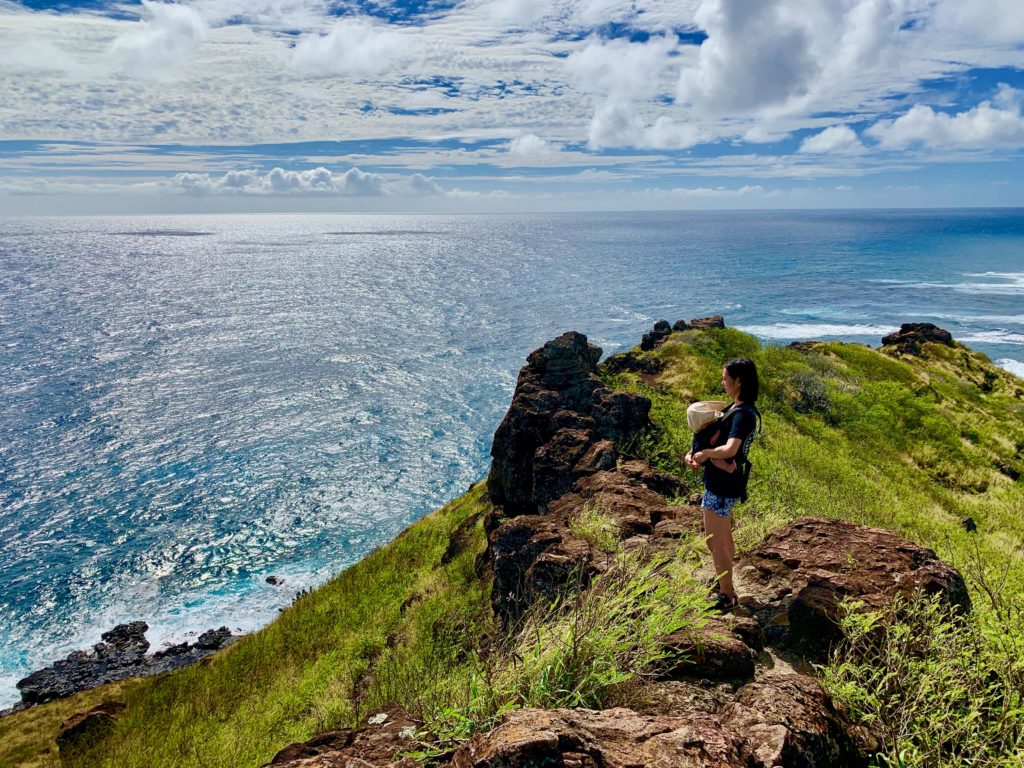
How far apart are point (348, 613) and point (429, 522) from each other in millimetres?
6486

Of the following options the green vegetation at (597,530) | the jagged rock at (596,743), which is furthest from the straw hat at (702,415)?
the jagged rock at (596,743)

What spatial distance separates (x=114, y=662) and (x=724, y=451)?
92.9 feet

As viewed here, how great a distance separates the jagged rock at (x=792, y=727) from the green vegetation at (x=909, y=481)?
22cm

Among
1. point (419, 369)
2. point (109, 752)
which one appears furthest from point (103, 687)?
point (419, 369)

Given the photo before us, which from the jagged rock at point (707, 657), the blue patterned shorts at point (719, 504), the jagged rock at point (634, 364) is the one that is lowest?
the jagged rock at point (634, 364)

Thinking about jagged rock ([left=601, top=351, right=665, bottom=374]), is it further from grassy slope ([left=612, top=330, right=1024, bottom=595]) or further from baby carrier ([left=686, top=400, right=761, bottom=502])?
baby carrier ([left=686, top=400, right=761, bottom=502])

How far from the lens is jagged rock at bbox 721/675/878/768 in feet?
13.9

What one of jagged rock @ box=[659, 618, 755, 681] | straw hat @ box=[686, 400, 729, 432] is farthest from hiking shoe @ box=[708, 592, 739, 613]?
straw hat @ box=[686, 400, 729, 432]

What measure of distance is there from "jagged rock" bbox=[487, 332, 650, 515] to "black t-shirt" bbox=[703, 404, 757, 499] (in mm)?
6353

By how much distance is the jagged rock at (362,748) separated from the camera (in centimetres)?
446

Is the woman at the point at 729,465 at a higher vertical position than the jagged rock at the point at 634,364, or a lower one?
higher

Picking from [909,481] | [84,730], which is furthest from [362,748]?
[909,481]

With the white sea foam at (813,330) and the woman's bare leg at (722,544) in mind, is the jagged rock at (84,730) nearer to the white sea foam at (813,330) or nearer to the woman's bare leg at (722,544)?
the woman's bare leg at (722,544)

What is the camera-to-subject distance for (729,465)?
6.87 meters
